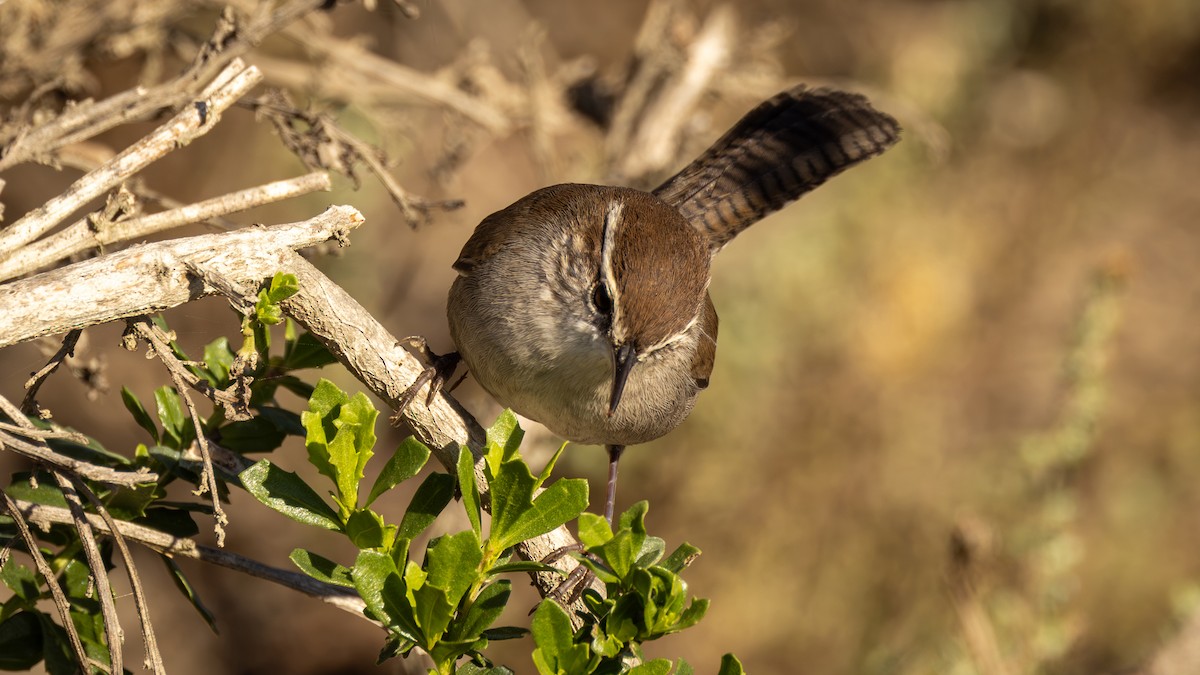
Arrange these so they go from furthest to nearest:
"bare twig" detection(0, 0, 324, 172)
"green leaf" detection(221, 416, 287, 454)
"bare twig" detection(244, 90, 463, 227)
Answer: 1. "bare twig" detection(244, 90, 463, 227)
2. "bare twig" detection(0, 0, 324, 172)
3. "green leaf" detection(221, 416, 287, 454)

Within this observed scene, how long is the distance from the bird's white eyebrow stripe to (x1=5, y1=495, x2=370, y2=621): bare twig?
1031mm

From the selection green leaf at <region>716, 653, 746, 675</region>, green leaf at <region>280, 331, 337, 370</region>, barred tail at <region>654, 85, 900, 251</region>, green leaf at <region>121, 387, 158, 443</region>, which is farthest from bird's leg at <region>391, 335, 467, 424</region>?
barred tail at <region>654, 85, 900, 251</region>

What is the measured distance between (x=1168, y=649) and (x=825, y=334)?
3.33 meters

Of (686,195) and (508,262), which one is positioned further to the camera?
(686,195)

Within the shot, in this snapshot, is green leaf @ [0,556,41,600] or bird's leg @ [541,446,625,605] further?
bird's leg @ [541,446,625,605]

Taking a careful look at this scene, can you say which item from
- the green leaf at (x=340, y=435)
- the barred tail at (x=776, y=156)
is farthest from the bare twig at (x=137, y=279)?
the barred tail at (x=776, y=156)

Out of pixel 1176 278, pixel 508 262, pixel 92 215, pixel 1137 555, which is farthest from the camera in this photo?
pixel 1176 278

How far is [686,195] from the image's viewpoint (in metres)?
3.66

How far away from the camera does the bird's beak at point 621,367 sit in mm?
2816

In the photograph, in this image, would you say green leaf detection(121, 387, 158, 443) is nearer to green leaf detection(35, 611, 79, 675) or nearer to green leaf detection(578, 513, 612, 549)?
green leaf detection(35, 611, 79, 675)

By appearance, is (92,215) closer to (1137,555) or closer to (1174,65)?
(1137,555)

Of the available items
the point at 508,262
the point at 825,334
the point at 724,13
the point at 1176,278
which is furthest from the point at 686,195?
the point at 1176,278

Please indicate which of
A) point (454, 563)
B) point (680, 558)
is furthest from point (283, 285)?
point (680, 558)

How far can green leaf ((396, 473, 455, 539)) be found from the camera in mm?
1894
